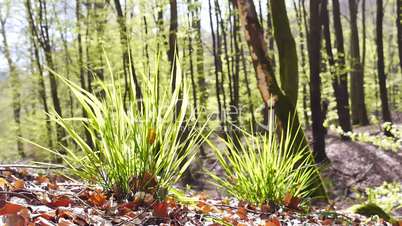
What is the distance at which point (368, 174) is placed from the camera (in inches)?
375

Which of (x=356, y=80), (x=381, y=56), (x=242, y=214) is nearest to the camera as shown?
(x=242, y=214)

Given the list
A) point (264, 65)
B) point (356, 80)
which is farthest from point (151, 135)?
point (356, 80)

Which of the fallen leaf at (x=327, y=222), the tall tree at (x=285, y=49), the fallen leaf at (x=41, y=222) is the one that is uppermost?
the tall tree at (x=285, y=49)

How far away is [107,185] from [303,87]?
53.2ft

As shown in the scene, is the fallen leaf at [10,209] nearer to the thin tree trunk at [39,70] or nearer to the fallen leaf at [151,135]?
the fallen leaf at [151,135]

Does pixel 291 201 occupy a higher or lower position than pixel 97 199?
lower

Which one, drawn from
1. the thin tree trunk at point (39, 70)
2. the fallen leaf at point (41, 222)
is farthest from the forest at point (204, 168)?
the thin tree trunk at point (39, 70)

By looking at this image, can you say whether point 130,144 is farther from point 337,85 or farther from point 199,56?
point 199,56

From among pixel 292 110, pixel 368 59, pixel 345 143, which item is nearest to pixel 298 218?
pixel 292 110

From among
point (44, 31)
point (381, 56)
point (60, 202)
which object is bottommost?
point (60, 202)

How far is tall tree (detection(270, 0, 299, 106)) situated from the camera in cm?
469

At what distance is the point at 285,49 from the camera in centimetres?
475

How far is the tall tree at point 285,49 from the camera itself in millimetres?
4691

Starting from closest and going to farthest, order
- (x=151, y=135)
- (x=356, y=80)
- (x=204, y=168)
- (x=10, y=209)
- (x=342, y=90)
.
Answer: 1. (x=10, y=209)
2. (x=151, y=135)
3. (x=204, y=168)
4. (x=342, y=90)
5. (x=356, y=80)
